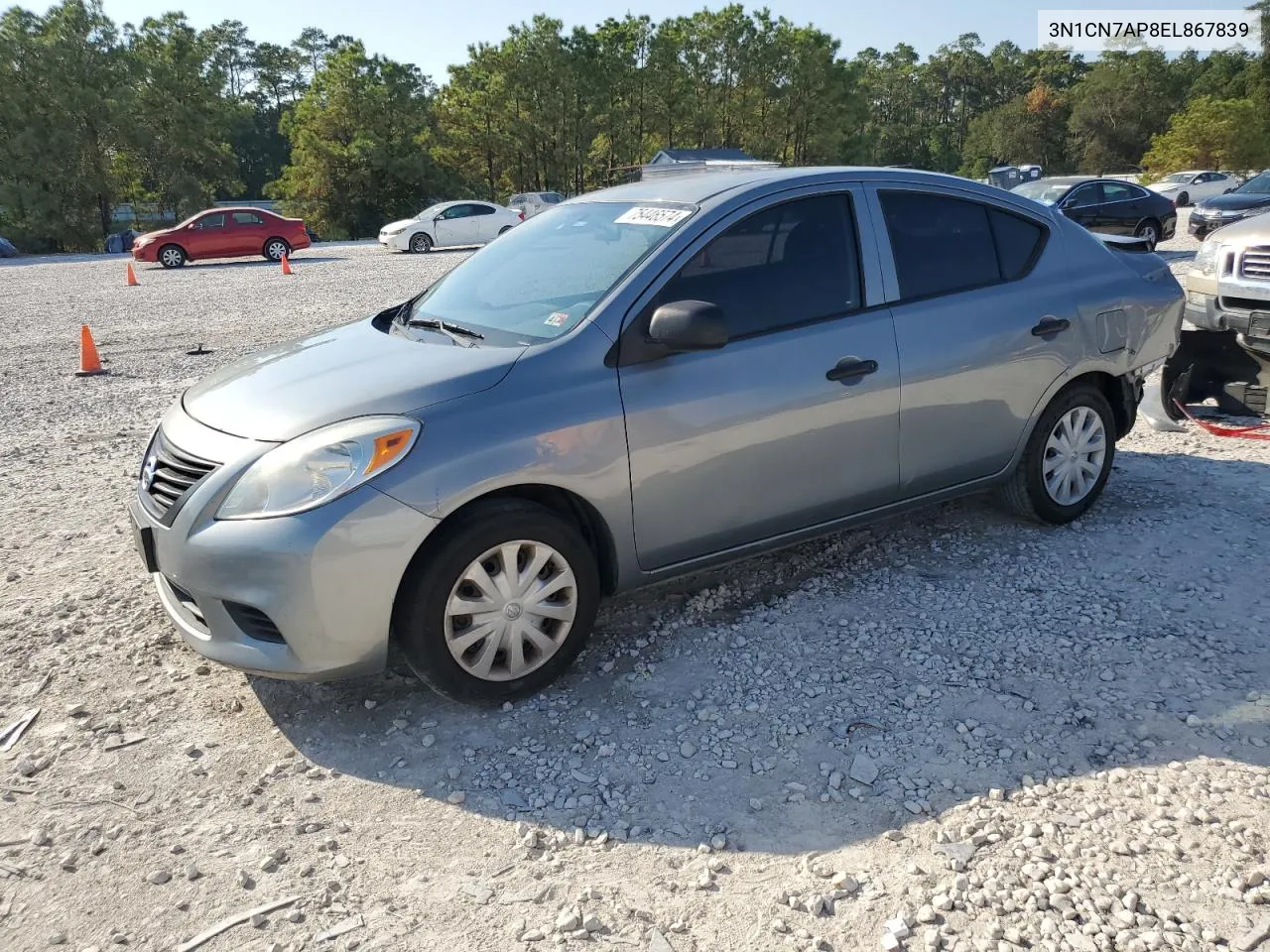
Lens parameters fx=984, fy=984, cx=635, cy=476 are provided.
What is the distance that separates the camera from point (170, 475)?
340 cm

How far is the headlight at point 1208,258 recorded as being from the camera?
7.30 meters

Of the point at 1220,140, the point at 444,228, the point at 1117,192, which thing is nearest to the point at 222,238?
the point at 444,228

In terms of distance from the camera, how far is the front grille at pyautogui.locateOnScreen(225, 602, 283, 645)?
314cm

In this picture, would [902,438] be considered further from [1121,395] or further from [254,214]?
[254,214]

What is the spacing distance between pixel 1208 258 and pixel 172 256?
24.6 m

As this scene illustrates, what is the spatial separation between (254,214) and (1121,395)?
25452mm

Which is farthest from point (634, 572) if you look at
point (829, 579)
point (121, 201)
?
point (121, 201)

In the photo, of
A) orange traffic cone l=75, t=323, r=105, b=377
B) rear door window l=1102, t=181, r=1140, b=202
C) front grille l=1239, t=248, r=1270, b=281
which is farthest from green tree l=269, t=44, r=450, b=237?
front grille l=1239, t=248, r=1270, b=281

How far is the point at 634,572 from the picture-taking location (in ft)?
12.1

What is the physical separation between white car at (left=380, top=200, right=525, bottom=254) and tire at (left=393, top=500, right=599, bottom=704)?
26.5 m

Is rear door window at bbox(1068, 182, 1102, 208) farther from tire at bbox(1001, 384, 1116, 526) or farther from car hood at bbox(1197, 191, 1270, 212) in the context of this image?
tire at bbox(1001, 384, 1116, 526)

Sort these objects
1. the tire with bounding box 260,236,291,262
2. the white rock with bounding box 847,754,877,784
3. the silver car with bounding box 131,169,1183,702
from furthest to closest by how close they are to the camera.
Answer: the tire with bounding box 260,236,291,262, the silver car with bounding box 131,169,1183,702, the white rock with bounding box 847,754,877,784

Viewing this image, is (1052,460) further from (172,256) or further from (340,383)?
(172,256)

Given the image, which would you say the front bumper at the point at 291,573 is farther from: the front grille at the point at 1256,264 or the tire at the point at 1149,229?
the tire at the point at 1149,229
